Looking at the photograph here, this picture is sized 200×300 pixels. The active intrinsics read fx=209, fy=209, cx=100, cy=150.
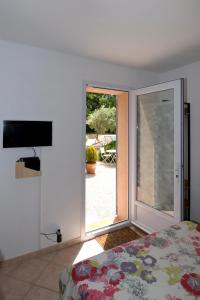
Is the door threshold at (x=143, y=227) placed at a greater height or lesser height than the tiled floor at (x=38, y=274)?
greater

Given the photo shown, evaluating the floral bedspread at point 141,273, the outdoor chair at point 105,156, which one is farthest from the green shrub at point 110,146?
the floral bedspread at point 141,273

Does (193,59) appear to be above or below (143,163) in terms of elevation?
above

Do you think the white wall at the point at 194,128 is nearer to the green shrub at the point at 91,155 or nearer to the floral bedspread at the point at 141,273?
the floral bedspread at the point at 141,273

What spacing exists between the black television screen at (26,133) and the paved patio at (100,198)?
1561 mm

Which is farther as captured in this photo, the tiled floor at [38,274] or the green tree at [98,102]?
the green tree at [98,102]

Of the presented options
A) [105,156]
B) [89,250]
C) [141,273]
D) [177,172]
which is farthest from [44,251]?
[105,156]

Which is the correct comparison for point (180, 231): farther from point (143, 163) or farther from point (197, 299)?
point (143, 163)

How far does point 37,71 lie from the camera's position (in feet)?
7.93

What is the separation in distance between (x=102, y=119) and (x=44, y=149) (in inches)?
247

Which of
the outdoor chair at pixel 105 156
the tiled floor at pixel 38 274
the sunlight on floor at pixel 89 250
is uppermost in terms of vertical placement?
the outdoor chair at pixel 105 156

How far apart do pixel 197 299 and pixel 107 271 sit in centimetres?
50

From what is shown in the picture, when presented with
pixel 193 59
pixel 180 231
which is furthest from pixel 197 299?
pixel 193 59

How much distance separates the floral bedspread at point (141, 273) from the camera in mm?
1126

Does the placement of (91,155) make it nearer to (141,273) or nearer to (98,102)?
(98,102)
